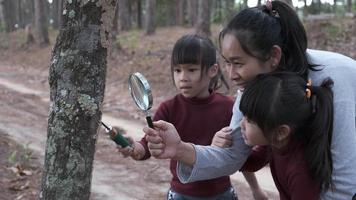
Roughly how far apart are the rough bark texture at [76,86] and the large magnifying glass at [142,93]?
63cm

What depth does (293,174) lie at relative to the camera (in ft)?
5.69

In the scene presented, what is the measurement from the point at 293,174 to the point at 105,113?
8.64 metres

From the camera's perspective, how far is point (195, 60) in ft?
9.39

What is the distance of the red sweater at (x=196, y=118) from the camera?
9.48ft

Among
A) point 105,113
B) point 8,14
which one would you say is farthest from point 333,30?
point 8,14

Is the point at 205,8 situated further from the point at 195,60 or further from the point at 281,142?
the point at 281,142

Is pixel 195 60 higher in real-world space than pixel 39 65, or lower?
higher

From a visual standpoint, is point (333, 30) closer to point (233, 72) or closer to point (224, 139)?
point (224, 139)

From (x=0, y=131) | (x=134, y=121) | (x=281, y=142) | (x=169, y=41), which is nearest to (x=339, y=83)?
(x=281, y=142)

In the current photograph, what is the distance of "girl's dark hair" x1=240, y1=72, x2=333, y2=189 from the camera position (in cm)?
169

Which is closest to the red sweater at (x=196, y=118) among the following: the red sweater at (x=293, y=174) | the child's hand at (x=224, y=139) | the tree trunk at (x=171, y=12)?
the child's hand at (x=224, y=139)

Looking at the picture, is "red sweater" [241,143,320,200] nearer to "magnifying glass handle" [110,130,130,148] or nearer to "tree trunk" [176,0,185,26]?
"magnifying glass handle" [110,130,130,148]

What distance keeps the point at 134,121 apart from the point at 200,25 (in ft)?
17.3

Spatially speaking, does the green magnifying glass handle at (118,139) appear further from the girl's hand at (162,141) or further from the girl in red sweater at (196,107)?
the girl in red sweater at (196,107)
